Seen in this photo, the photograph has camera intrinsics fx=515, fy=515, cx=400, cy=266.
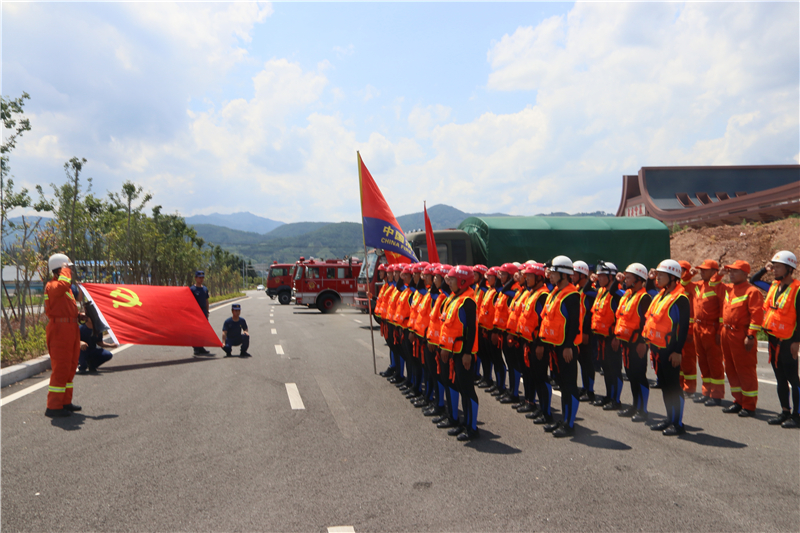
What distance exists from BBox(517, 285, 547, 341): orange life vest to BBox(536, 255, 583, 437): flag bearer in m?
0.23

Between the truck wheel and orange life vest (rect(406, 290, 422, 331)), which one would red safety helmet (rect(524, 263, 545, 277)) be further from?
the truck wheel

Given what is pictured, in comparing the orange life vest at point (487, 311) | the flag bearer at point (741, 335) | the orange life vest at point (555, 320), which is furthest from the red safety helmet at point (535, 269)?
the flag bearer at point (741, 335)

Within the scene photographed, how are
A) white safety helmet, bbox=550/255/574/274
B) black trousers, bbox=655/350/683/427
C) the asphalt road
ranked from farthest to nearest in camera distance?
white safety helmet, bbox=550/255/574/274, black trousers, bbox=655/350/683/427, the asphalt road

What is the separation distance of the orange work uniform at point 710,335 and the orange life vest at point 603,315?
128 centimetres

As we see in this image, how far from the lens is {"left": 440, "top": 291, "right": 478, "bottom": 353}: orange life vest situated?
554 centimetres

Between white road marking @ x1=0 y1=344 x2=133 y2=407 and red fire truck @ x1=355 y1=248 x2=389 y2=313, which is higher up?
red fire truck @ x1=355 y1=248 x2=389 y2=313

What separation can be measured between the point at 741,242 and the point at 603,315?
2115 centimetres

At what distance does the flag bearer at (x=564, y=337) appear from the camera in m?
5.82

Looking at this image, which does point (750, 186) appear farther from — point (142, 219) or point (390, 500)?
point (390, 500)

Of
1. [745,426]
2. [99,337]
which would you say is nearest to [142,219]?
[99,337]

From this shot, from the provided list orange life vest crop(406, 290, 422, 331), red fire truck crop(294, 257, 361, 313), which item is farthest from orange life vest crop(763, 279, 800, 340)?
red fire truck crop(294, 257, 361, 313)

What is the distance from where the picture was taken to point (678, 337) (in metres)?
5.89

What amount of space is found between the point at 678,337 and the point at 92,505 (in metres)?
5.94

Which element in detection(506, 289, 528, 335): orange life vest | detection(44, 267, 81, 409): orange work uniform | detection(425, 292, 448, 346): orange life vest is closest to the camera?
detection(425, 292, 448, 346): orange life vest
